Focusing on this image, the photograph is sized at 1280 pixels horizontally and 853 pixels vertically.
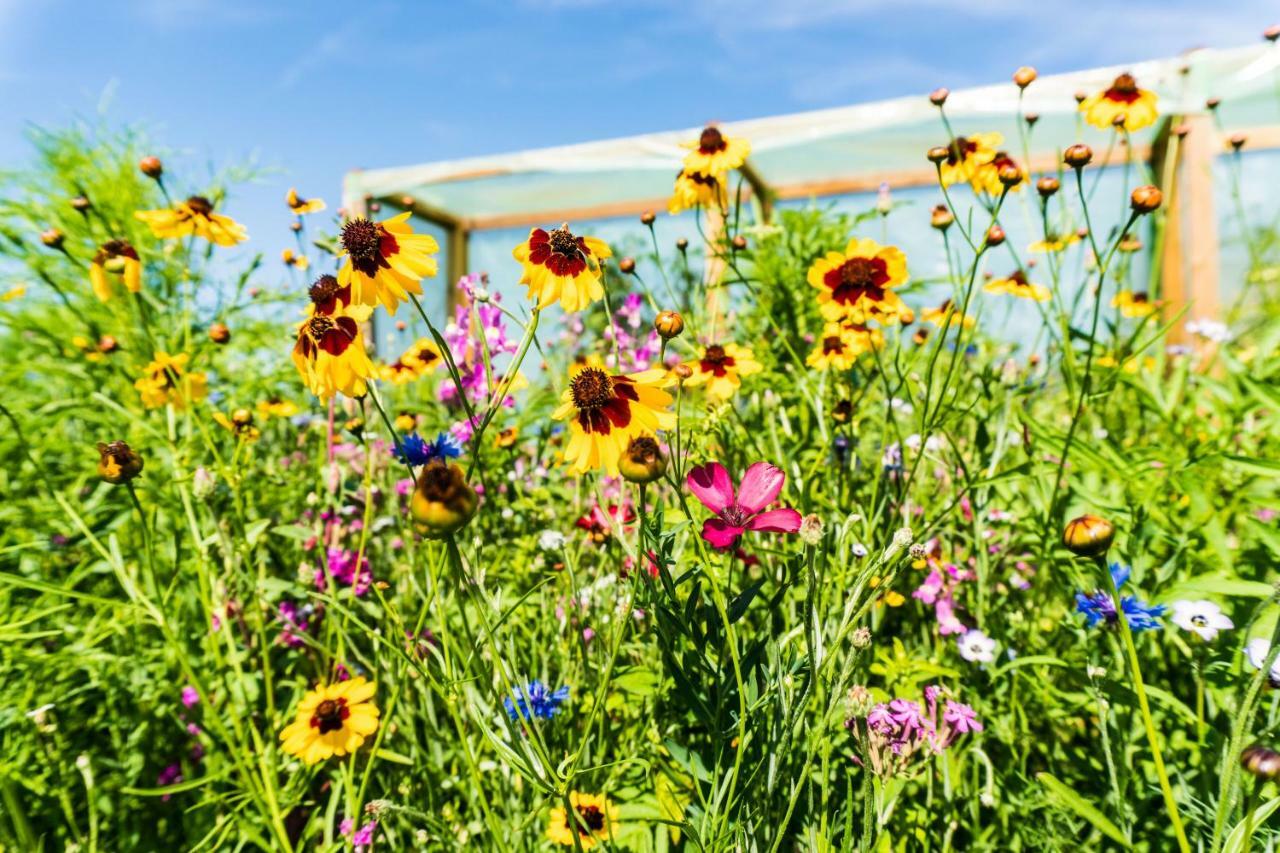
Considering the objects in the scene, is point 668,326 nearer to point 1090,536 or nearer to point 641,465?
point 641,465

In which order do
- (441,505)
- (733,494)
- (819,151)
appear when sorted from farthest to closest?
(819,151)
(733,494)
(441,505)

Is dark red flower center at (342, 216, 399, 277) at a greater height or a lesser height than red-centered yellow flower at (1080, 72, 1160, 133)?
lesser

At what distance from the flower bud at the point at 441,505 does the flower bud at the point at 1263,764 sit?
58 centimetres

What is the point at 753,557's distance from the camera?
3.52 feet

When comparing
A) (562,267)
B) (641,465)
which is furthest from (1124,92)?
(641,465)

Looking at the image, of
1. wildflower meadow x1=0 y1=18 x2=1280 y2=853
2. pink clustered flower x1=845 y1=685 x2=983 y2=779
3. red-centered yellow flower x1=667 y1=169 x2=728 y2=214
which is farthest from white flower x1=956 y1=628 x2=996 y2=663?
red-centered yellow flower x1=667 y1=169 x2=728 y2=214

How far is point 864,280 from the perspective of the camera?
111 centimetres

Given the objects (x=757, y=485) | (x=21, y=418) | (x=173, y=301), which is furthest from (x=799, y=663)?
(x=173, y=301)

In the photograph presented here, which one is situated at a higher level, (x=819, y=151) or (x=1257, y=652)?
(x=819, y=151)

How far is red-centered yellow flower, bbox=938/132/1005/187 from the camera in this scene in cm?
122

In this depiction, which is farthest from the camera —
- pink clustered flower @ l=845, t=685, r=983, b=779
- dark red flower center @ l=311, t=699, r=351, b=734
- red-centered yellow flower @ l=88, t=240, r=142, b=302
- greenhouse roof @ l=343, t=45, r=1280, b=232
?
greenhouse roof @ l=343, t=45, r=1280, b=232

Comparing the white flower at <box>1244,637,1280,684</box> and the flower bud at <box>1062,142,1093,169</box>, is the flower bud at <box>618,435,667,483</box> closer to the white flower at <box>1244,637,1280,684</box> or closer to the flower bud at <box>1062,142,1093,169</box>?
the white flower at <box>1244,637,1280,684</box>

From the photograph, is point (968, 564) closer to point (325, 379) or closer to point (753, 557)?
point (753, 557)

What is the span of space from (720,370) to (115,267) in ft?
3.00
